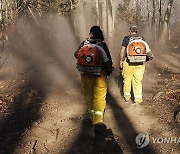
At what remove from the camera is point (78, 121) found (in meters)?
6.70

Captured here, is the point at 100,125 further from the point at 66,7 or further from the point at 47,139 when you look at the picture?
the point at 66,7

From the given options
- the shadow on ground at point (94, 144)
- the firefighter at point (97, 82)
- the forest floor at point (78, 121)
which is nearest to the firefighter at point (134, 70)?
the forest floor at point (78, 121)

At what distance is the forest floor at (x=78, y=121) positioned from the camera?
5.32 meters

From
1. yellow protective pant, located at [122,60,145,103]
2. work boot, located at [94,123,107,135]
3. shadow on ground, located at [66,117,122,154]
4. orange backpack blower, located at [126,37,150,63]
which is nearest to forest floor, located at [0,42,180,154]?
shadow on ground, located at [66,117,122,154]

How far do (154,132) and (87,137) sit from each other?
1335 millimetres

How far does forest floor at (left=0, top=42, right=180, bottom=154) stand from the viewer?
5316 millimetres

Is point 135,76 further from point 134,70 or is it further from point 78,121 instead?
point 78,121

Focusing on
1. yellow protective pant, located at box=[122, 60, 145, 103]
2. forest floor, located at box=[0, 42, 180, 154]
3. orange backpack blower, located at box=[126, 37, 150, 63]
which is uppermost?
orange backpack blower, located at box=[126, 37, 150, 63]

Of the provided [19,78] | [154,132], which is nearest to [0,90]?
[19,78]

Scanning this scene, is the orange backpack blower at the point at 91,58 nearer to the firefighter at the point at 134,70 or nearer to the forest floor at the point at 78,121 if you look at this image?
the forest floor at the point at 78,121

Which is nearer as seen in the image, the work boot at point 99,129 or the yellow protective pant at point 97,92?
the work boot at point 99,129

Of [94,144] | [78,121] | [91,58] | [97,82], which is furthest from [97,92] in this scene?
[94,144]

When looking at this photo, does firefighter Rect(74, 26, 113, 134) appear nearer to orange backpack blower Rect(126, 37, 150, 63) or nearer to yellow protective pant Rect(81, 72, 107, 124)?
yellow protective pant Rect(81, 72, 107, 124)

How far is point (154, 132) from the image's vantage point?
5.70 m
